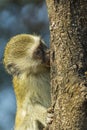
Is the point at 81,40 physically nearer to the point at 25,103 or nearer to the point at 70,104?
the point at 70,104

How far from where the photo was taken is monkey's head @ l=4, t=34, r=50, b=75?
12.3 feet

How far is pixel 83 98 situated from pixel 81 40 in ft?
Answer: 0.98

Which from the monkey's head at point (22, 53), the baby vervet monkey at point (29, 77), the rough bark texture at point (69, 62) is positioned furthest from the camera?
the monkey's head at point (22, 53)

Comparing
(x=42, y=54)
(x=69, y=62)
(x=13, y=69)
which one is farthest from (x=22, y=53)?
(x=69, y=62)

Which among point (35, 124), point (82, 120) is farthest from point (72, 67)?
point (35, 124)

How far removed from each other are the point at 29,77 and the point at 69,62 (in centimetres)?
127

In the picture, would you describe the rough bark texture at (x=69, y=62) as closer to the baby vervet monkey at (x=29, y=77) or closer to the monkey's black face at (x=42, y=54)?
the monkey's black face at (x=42, y=54)

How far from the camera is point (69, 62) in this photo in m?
2.51

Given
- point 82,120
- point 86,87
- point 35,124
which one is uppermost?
point 86,87

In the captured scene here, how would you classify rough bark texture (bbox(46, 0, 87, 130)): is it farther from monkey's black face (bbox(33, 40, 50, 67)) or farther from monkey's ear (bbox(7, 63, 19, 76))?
monkey's ear (bbox(7, 63, 19, 76))

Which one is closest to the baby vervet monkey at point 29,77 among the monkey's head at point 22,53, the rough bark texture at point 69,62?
the monkey's head at point 22,53

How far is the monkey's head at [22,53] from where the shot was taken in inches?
147

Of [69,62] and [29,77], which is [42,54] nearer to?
[29,77]

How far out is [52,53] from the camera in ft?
8.64
